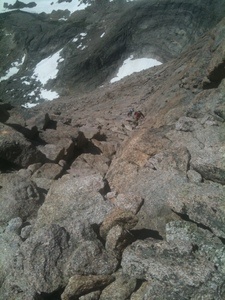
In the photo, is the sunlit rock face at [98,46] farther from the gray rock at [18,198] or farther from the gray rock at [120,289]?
the gray rock at [120,289]

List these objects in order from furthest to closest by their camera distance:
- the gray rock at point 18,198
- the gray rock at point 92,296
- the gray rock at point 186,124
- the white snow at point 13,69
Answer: the white snow at point 13,69
the gray rock at point 186,124
the gray rock at point 18,198
the gray rock at point 92,296

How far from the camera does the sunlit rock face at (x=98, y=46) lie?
2498 inches

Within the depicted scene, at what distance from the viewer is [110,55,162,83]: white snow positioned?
6456 centimetres

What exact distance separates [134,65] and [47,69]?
2236cm

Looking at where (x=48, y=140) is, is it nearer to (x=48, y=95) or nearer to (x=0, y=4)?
(x=48, y=95)

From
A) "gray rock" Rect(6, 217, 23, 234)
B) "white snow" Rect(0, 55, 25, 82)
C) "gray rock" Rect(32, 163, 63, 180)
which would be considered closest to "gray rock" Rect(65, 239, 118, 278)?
"gray rock" Rect(6, 217, 23, 234)

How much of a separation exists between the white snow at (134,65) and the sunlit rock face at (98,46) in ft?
3.26

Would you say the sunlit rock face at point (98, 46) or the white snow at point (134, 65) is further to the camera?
the white snow at point (134, 65)

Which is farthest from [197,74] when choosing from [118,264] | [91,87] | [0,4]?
[0,4]

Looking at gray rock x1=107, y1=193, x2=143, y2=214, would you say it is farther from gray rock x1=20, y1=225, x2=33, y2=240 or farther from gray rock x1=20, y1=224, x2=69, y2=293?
gray rock x1=20, y1=225, x2=33, y2=240

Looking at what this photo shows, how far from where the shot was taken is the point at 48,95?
6397cm

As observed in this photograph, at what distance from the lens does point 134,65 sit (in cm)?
6650

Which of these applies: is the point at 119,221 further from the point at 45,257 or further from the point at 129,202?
the point at 45,257

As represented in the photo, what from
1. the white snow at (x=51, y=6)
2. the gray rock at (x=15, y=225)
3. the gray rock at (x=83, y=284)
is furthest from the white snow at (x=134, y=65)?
the gray rock at (x=83, y=284)
